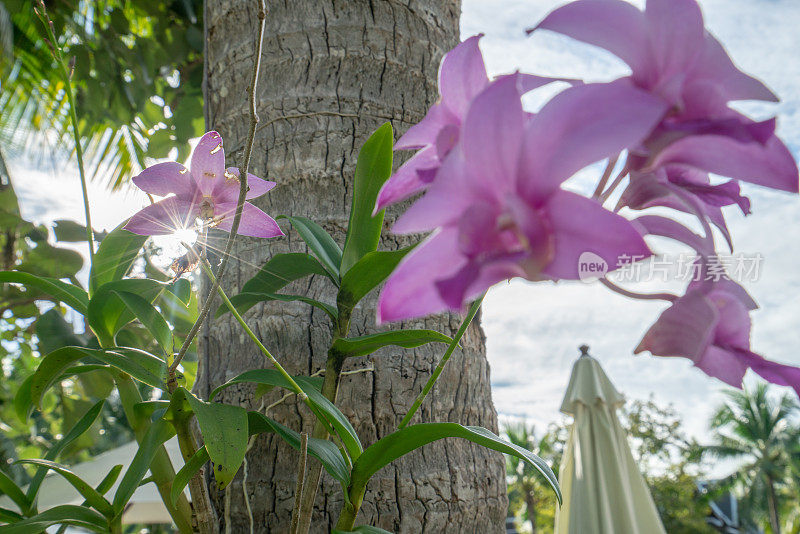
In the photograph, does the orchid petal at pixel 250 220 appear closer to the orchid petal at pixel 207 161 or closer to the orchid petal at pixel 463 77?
the orchid petal at pixel 207 161

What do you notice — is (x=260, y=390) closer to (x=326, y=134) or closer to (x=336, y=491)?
(x=336, y=491)

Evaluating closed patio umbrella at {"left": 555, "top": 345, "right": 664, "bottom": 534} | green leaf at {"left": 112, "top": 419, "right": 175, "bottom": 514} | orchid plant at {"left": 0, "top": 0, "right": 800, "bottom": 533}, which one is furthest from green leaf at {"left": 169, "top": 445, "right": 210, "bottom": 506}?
closed patio umbrella at {"left": 555, "top": 345, "right": 664, "bottom": 534}

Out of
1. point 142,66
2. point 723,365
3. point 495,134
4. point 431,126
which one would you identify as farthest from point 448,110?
point 142,66

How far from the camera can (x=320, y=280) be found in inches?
39.0

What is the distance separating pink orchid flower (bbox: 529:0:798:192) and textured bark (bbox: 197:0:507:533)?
0.67 metres

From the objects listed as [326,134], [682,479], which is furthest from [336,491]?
[682,479]

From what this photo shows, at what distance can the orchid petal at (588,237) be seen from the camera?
25cm

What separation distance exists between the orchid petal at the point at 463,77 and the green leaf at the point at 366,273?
0.28 m

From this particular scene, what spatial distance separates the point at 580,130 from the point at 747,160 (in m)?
0.10

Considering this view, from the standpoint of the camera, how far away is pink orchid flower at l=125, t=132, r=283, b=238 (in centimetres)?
58

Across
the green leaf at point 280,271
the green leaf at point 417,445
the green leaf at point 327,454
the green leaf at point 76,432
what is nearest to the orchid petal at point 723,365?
the green leaf at point 417,445

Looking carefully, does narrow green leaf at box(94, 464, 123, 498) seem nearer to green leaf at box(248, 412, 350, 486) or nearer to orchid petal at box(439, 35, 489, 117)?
green leaf at box(248, 412, 350, 486)

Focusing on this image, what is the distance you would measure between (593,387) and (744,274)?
332 cm

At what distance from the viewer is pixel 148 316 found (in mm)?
675
